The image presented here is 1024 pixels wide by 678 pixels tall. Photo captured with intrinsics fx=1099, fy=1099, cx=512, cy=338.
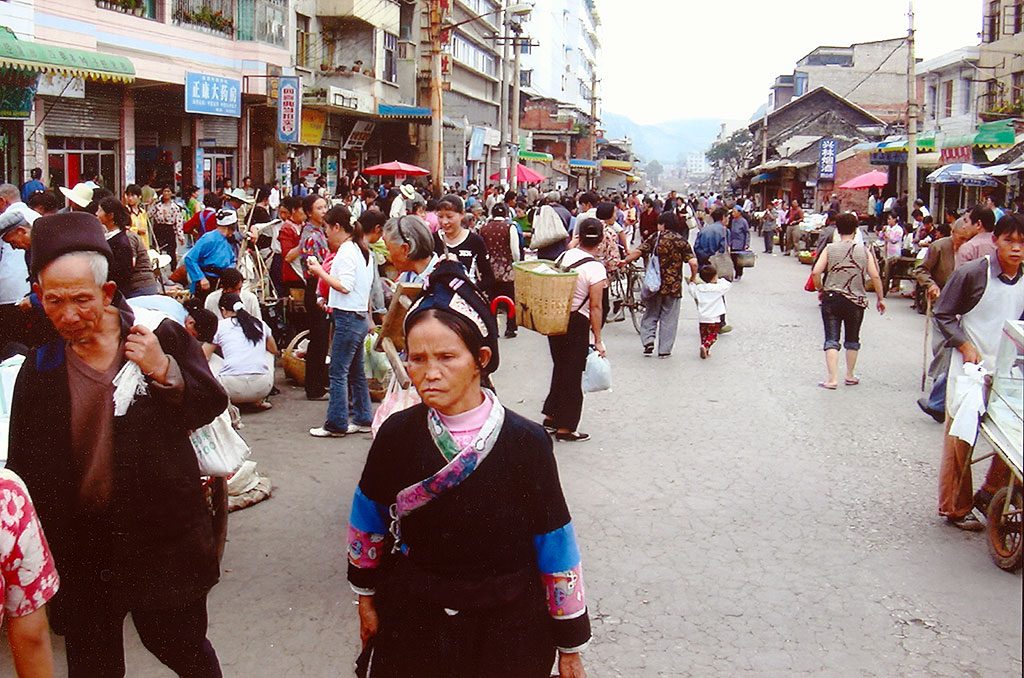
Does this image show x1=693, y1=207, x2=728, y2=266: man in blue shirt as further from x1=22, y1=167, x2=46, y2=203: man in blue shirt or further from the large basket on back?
the large basket on back

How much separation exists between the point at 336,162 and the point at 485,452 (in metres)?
34.3

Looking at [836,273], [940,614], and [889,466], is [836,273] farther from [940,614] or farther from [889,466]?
[940,614]

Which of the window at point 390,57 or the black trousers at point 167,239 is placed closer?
the black trousers at point 167,239

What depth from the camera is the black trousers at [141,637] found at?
3.39 m

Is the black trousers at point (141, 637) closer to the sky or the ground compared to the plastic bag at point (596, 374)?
closer to the ground

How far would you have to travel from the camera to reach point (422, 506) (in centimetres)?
294

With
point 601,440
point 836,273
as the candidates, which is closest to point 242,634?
point 601,440

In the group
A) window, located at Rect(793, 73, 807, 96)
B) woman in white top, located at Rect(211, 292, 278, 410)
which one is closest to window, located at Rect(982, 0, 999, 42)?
woman in white top, located at Rect(211, 292, 278, 410)

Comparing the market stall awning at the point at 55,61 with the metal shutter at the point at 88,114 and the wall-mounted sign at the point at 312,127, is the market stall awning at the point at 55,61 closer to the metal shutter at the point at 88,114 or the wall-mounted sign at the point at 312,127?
the metal shutter at the point at 88,114

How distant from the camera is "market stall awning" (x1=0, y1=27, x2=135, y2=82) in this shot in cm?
1400

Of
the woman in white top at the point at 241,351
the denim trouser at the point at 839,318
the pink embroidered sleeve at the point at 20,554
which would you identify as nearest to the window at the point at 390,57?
the denim trouser at the point at 839,318

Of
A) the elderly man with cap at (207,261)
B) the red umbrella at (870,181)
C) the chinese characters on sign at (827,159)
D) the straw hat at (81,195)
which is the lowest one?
the elderly man with cap at (207,261)

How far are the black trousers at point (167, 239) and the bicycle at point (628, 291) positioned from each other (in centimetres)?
661

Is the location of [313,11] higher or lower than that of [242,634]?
higher
